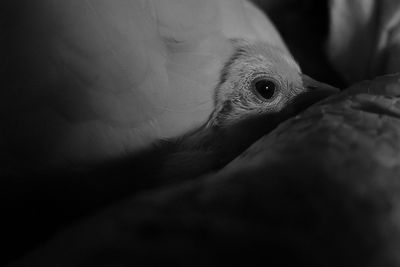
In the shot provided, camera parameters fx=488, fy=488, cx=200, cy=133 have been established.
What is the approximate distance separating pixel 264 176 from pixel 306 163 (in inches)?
1.2

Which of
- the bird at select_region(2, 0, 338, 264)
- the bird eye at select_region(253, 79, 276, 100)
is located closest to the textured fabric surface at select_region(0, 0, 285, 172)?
the bird at select_region(2, 0, 338, 264)

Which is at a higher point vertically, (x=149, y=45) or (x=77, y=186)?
(x=149, y=45)

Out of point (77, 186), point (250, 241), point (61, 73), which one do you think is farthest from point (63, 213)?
point (250, 241)

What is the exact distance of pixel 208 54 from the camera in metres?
0.50

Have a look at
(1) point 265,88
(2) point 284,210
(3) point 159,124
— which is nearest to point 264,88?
(1) point 265,88

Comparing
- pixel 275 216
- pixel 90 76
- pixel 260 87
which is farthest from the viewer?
pixel 260 87

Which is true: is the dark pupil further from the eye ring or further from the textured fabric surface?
the textured fabric surface

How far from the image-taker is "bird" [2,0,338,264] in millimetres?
455

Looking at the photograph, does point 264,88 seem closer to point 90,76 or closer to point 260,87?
point 260,87

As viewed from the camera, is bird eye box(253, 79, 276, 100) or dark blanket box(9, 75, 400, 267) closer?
dark blanket box(9, 75, 400, 267)

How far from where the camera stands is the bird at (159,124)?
46cm

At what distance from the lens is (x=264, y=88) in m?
0.56

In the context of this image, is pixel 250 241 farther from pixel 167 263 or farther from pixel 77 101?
pixel 77 101

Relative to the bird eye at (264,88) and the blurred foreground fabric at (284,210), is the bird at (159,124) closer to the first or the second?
the bird eye at (264,88)
